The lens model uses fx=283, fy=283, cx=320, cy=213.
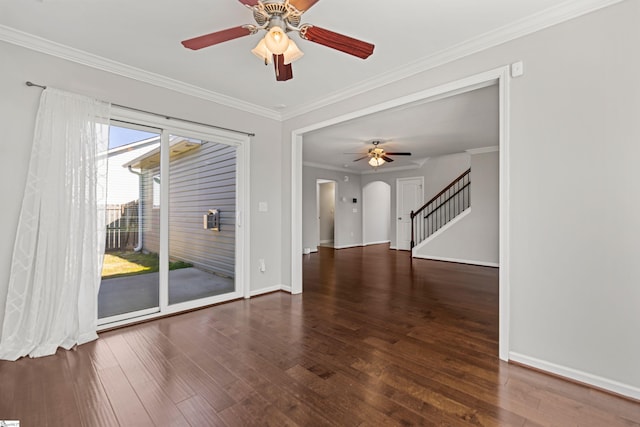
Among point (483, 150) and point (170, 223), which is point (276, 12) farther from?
point (483, 150)

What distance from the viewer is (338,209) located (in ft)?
29.6

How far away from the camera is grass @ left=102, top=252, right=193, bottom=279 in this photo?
116 inches

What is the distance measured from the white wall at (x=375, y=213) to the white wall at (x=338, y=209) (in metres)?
0.23

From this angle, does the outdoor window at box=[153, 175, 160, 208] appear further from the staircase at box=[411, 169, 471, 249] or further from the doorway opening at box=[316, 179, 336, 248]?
the doorway opening at box=[316, 179, 336, 248]

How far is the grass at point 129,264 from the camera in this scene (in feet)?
9.70

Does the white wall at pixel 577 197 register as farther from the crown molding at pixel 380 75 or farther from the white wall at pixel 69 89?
the white wall at pixel 69 89

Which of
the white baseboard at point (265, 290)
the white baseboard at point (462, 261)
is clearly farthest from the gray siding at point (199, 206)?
the white baseboard at point (462, 261)

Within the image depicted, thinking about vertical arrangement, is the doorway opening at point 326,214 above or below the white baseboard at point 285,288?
above

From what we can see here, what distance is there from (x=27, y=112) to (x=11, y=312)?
5.50ft

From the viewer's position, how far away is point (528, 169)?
2195 mm

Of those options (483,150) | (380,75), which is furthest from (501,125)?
(483,150)

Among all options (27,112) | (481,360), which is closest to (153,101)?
(27,112)

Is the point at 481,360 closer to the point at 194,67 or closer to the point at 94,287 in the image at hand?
the point at 94,287

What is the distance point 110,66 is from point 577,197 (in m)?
4.20
